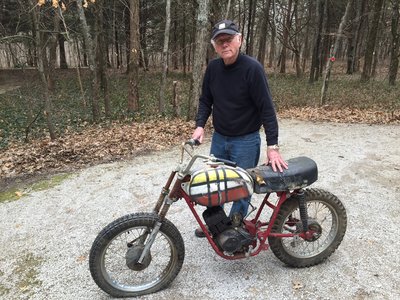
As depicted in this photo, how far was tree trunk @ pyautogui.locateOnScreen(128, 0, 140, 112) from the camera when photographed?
11.7 m

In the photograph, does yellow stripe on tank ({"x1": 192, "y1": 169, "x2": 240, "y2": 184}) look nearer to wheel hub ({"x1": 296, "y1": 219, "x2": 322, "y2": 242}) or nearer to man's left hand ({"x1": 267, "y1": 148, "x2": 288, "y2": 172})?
man's left hand ({"x1": 267, "y1": 148, "x2": 288, "y2": 172})

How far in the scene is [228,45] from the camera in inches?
112

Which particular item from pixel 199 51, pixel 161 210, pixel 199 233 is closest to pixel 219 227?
pixel 161 210

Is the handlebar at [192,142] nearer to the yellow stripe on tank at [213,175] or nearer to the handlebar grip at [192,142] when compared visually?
the handlebar grip at [192,142]

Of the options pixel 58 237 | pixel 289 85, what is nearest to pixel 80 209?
pixel 58 237

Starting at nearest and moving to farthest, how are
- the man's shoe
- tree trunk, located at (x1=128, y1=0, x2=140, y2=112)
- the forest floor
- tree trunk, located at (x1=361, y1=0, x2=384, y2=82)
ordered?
the man's shoe < the forest floor < tree trunk, located at (x1=128, y1=0, x2=140, y2=112) < tree trunk, located at (x1=361, y1=0, x2=384, y2=82)

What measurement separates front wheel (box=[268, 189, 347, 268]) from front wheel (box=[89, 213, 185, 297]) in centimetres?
96

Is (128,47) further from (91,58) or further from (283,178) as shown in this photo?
(283,178)

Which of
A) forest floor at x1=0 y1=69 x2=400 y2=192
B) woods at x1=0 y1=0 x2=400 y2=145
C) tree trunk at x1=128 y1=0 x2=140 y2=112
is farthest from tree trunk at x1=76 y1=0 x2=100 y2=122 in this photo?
tree trunk at x1=128 y1=0 x2=140 y2=112

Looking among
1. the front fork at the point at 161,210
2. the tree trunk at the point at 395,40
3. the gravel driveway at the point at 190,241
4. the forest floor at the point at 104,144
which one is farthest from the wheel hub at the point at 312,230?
the tree trunk at the point at 395,40

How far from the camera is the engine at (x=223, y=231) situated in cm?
296

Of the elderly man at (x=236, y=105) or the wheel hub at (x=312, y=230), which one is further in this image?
the wheel hub at (x=312, y=230)

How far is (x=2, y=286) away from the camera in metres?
3.25

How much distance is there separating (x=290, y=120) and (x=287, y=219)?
7.55 m
